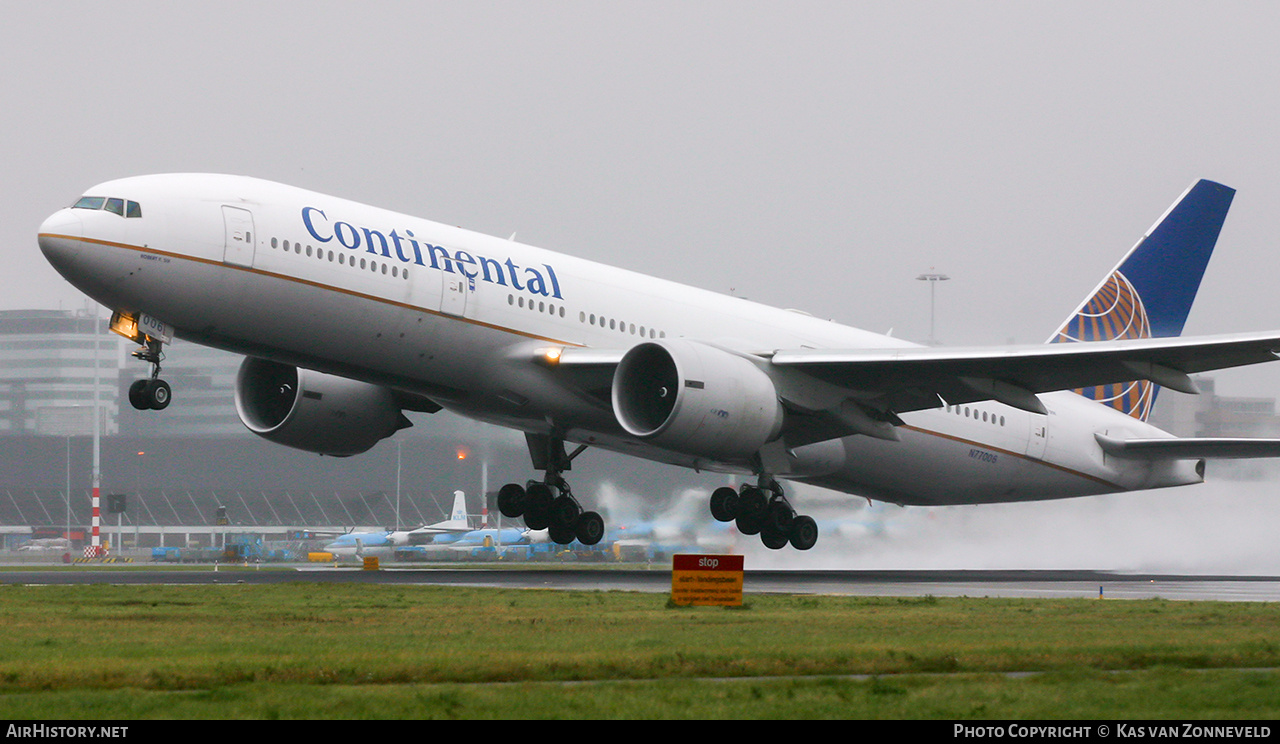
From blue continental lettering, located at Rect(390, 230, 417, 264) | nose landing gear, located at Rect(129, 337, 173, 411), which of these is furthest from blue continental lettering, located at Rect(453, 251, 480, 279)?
nose landing gear, located at Rect(129, 337, 173, 411)

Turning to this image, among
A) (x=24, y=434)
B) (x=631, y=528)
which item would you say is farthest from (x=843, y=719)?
(x=24, y=434)

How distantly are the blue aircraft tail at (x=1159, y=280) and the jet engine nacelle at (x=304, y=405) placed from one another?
18842mm

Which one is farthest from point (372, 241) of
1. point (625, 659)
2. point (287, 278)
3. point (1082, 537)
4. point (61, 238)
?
point (1082, 537)

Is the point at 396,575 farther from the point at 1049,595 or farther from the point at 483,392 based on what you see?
the point at 1049,595

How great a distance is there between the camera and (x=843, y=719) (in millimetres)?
10156

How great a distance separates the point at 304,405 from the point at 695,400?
10.4 metres

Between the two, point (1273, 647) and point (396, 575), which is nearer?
point (1273, 647)

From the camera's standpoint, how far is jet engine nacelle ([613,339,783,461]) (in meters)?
27.1

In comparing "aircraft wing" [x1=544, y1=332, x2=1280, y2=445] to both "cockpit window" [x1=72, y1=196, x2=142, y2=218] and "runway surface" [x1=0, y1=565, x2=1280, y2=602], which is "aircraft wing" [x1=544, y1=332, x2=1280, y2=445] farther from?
"cockpit window" [x1=72, y1=196, x2=142, y2=218]

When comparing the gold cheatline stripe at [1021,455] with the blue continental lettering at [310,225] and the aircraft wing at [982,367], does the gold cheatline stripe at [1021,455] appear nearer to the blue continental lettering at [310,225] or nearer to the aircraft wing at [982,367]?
the aircraft wing at [982,367]

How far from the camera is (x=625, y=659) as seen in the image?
14.0 m

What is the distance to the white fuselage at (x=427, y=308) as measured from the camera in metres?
24.7

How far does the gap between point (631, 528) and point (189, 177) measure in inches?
986

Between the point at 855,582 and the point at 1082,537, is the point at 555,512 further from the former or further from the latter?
the point at 1082,537
